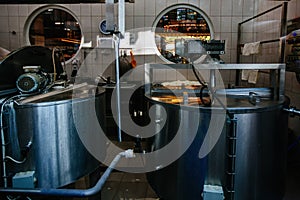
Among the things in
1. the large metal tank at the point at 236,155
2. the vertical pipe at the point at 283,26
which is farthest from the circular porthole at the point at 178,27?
the large metal tank at the point at 236,155

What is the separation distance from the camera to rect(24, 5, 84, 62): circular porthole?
5301 millimetres

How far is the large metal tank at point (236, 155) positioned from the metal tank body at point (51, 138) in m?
0.74

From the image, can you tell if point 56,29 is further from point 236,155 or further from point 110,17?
point 236,155

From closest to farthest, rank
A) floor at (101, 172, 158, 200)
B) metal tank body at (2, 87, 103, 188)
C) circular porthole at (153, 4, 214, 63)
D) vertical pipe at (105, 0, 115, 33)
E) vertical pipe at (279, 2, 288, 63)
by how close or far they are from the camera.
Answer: vertical pipe at (105, 0, 115, 33) → metal tank body at (2, 87, 103, 188) → floor at (101, 172, 158, 200) → vertical pipe at (279, 2, 288, 63) → circular porthole at (153, 4, 214, 63)

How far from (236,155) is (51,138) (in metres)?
1.38

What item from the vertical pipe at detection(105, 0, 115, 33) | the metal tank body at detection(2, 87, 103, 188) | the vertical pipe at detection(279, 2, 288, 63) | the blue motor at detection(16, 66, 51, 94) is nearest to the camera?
the vertical pipe at detection(105, 0, 115, 33)

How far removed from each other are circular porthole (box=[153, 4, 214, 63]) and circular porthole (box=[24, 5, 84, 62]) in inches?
60.4

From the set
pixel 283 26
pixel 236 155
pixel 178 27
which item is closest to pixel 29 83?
pixel 236 155

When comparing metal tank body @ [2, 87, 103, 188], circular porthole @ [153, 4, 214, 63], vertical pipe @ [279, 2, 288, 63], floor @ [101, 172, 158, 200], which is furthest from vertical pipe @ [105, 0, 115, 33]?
circular porthole @ [153, 4, 214, 63]

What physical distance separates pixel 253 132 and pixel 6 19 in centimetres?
507

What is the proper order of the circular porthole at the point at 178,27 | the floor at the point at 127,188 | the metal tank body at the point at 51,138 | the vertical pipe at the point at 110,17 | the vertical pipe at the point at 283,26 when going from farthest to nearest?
the circular porthole at the point at 178,27 < the vertical pipe at the point at 283,26 < the floor at the point at 127,188 < the metal tank body at the point at 51,138 < the vertical pipe at the point at 110,17

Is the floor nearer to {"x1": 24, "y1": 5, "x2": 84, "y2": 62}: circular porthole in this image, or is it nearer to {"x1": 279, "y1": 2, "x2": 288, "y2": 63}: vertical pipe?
{"x1": 279, "y1": 2, "x2": 288, "y2": 63}: vertical pipe

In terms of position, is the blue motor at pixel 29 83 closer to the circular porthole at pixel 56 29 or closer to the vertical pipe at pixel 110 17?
the vertical pipe at pixel 110 17

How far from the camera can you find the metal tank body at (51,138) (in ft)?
6.48
